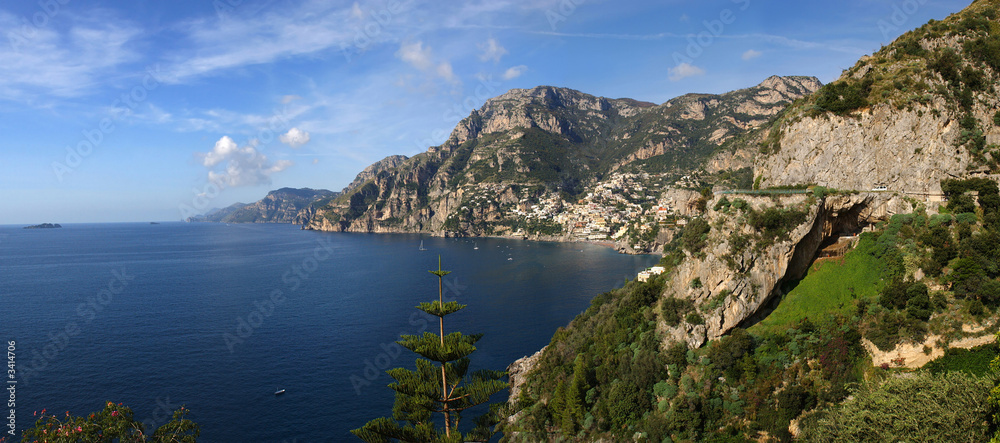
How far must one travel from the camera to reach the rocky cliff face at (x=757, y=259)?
21.4 metres

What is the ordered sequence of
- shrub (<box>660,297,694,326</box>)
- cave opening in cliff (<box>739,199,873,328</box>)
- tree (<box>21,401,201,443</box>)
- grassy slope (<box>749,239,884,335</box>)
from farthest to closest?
1. shrub (<box>660,297,694,326</box>)
2. cave opening in cliff (<box>739,199,873,328</box>)
3. grassy slope (<box>749,239,884,335</box>)
4. tree (<box>21,401,201,443</box>)

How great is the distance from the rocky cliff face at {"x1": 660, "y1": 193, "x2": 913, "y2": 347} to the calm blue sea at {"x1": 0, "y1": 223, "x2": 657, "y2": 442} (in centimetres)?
1693

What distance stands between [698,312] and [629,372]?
4.54 meters

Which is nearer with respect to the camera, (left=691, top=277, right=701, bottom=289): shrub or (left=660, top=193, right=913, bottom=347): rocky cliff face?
(left=660, top=193, right=913, bottom=347): rocky cliff face

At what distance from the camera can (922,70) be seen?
22703 mm

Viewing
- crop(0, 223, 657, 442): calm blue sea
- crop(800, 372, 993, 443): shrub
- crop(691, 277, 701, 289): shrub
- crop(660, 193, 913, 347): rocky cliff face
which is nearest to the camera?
crop(800, 372, 993, 443): shrub

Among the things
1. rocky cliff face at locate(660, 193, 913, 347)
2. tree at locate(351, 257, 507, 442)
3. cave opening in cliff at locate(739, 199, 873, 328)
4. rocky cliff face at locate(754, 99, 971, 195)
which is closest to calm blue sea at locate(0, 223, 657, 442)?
tree at locate(351, 257, 507, 442)

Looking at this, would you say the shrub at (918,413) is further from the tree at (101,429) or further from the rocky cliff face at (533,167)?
the rocky cliff face at (533,167)

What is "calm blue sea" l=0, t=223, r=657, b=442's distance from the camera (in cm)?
2800

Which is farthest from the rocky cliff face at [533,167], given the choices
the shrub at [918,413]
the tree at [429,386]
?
the shrub at [918,413]

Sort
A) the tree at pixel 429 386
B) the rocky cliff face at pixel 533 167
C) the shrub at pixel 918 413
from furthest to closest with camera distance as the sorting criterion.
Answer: the rocky cliff face at pixel 533 167 < the tree at pixel 429 386 < the shrub at pixel 918 413

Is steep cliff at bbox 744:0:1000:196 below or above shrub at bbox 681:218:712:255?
above

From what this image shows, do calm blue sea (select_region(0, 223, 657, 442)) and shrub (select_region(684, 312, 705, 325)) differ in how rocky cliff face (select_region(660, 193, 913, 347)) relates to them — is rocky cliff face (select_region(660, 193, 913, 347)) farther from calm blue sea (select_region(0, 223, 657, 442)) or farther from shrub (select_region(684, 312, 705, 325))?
calm blue sea (select_region(0, 223, 657, 442))

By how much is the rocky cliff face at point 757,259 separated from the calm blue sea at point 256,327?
16.9 meters
